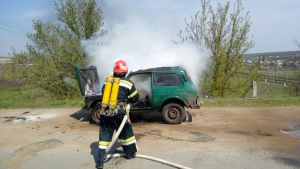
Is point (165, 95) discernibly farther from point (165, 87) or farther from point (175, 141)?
point (175, 141)

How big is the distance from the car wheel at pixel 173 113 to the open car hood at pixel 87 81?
236 cm

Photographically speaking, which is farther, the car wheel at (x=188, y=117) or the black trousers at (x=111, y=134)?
the car wheel at (x=188, y=117)

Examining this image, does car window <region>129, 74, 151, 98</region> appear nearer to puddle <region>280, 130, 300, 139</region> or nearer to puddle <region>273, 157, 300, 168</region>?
puddle <region>280, 130, 300, 139</region>

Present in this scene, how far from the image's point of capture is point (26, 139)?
7.12 m

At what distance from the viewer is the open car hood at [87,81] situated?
880cm

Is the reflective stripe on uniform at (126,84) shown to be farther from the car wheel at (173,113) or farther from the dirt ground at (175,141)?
the car wheel at (173,113)

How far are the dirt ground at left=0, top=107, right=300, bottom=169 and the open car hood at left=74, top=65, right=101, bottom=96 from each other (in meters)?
1.03

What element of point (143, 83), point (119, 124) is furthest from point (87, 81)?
point (119, 124)

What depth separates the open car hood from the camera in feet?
28.9

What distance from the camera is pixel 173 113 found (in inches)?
323

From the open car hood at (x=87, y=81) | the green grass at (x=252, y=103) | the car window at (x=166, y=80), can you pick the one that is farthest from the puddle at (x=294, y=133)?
the open car hood at (x=87, y=81)

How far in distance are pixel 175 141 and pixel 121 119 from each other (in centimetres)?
183

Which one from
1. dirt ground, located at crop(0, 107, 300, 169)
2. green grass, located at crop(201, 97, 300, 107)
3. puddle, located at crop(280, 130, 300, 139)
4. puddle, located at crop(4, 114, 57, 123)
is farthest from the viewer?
green grass, located at crop(201, 97, 300, 107)

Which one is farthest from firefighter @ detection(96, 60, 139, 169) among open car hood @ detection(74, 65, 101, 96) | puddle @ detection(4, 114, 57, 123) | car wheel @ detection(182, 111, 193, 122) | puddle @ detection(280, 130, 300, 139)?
puddle @ detection(4, 114, 57, 123)
